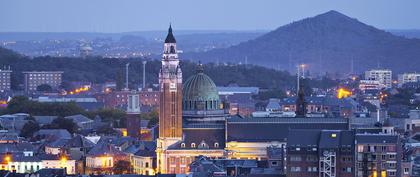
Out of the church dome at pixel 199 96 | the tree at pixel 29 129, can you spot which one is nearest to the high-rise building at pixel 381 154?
the church dome at pixel 199 96

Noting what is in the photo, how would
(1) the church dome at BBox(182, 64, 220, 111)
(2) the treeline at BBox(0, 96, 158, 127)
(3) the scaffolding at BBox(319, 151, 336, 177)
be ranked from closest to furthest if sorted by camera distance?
1. (3) the scaffolding at BBox(319, 151, 336, 177)
2. (1) the church dome at BBox(182, 64, 220, 111)
3. (2) the treeline at BBox(0, 96, 158, 127)

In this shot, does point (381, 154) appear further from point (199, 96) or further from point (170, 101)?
point (199, 96)

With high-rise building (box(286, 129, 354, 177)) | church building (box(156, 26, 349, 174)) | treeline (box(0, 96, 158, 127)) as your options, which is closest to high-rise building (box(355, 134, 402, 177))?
high-rise building (box(286, 129, 354, 177))

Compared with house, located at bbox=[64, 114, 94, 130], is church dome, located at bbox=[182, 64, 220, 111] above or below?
above

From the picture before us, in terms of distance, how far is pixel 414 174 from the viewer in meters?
88.0

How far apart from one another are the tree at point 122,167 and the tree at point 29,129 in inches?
1003

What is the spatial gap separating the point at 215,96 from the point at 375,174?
2960cm

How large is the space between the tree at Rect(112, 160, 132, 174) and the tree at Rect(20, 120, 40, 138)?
25487 millimetres

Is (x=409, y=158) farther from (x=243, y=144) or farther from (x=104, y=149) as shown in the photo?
(x=104, y=149)

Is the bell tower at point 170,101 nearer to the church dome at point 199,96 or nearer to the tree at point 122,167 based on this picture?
the church dome at point 199,96

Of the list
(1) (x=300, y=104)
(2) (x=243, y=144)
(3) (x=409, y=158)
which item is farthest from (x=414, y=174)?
A: (1) (x=300, y=104)

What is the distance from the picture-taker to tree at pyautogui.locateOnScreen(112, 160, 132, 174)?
102m

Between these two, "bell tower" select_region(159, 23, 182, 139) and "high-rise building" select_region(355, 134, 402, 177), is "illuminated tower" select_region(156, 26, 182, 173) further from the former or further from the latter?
"high-rise building" select_region(355, 134, 402, 177)

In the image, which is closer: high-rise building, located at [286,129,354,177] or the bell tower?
high-rise building, located at [286,129,354,177]
